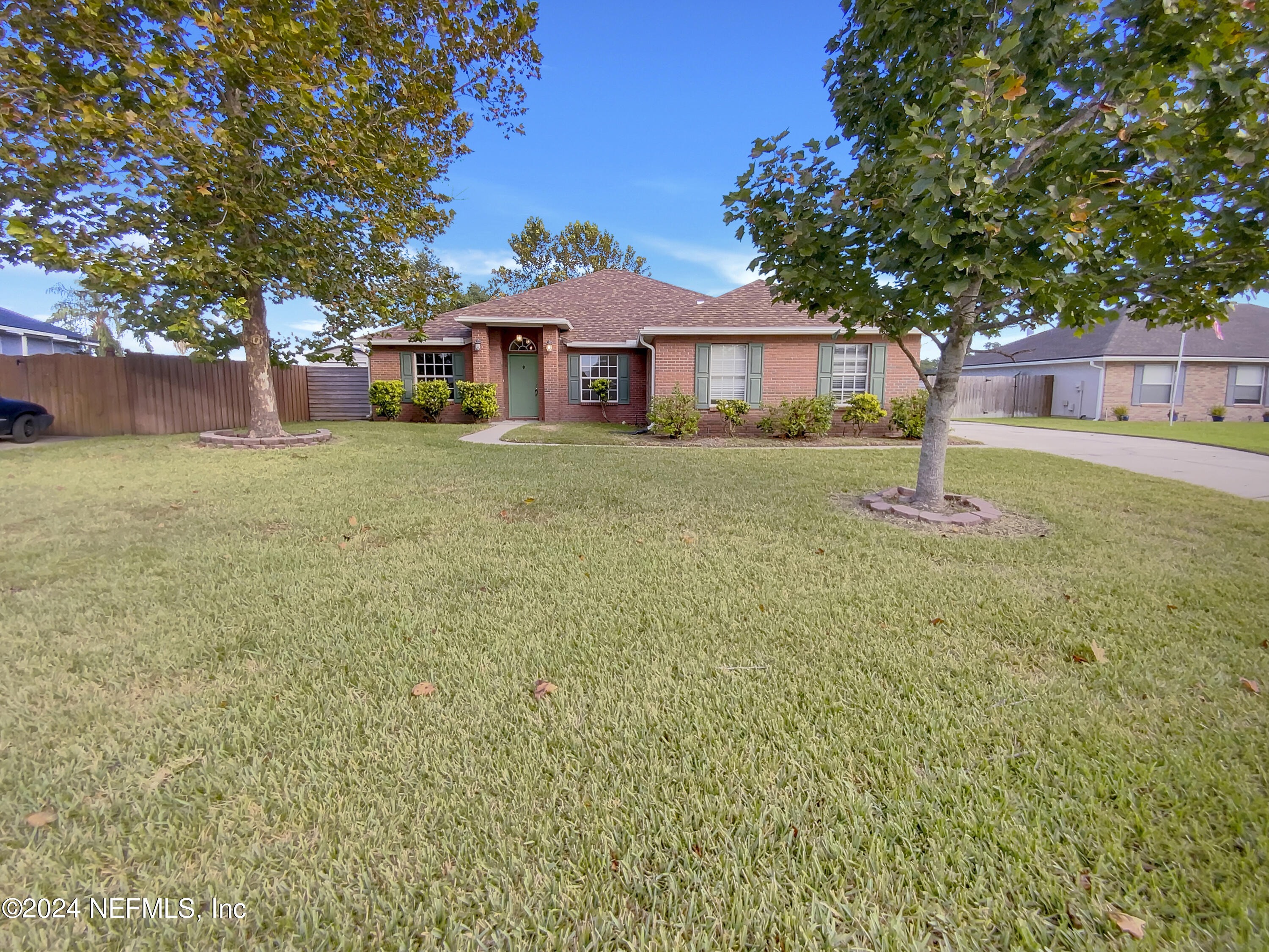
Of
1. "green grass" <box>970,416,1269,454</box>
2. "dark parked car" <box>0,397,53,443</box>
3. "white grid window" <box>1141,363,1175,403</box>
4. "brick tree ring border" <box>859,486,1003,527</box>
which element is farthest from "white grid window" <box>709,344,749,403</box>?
"white grid window" <box>1141,363,1175,403</box>

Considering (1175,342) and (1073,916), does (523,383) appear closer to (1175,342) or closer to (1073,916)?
(1073,916)

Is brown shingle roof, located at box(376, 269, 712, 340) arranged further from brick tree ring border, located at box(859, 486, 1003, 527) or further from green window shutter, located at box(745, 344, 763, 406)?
brick tree ring border, located at box(859, 486, 1003, 527)

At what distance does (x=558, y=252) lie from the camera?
3288 centimetres

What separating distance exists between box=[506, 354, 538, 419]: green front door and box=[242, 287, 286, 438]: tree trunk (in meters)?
6.87

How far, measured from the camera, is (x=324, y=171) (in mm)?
8430

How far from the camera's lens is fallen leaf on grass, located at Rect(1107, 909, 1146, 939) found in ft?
4.08

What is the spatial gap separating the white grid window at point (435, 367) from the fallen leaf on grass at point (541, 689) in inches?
606

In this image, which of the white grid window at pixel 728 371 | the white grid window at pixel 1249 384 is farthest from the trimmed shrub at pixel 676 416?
the white grid window at pixel 1249 384

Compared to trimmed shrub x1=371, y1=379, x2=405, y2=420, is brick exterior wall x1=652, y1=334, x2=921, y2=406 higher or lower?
higher

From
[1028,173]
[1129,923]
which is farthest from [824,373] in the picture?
[1129,923]

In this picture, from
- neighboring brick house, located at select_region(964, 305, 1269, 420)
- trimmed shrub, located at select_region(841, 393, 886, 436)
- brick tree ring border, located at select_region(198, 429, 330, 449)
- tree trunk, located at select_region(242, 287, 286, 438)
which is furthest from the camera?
neighboring brick house, located at select_region(964, 305, 1269, 420)

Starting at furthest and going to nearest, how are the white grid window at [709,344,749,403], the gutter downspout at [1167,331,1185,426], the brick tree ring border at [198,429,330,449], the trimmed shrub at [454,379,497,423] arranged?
the gutter downspout at [1167,331,1185,426]
the trimmed shrub at [454,379,497,423]
the white grid window at [709,344,749,403]
the brick tree ring border at [198,429,330,449]

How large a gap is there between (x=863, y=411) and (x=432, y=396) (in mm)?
11914

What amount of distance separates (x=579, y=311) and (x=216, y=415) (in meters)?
10.4
